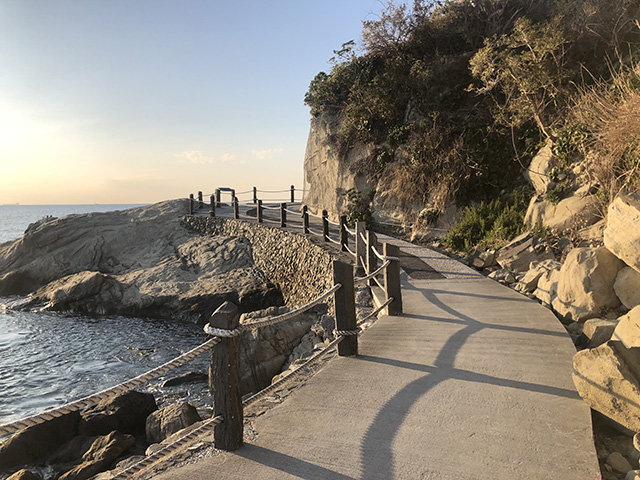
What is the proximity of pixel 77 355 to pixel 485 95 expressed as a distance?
15087mm

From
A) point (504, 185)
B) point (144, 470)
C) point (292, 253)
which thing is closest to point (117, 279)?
point (292, 253)

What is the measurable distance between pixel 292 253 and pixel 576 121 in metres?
8.59

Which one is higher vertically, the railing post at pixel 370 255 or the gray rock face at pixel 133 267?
the railing post at pixel 370 255

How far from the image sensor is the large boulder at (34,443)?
6.23m

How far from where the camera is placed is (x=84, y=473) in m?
5.17

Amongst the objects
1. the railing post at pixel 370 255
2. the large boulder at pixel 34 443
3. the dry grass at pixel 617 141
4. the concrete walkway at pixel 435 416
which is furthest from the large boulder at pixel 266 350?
the dry grass at pixel 617 141

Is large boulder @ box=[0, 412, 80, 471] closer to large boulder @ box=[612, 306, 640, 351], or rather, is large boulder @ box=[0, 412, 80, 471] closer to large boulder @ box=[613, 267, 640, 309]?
Answer: large boulder @ box=[612, 306, 640, 351]

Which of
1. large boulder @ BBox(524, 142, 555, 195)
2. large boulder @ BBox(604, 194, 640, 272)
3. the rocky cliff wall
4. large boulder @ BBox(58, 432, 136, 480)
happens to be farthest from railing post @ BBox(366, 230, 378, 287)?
large boulder @ BBox(524, 142, 555, 195)

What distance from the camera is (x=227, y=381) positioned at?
3045 millimetres

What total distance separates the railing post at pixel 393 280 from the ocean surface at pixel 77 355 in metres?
4.47

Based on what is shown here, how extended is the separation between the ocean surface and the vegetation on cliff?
9.03 meters

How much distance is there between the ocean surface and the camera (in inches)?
368

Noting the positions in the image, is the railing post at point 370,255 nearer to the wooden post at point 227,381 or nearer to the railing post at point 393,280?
the railing post at point 393,280

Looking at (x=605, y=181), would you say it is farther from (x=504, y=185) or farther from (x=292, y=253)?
(x=292, y=253)
